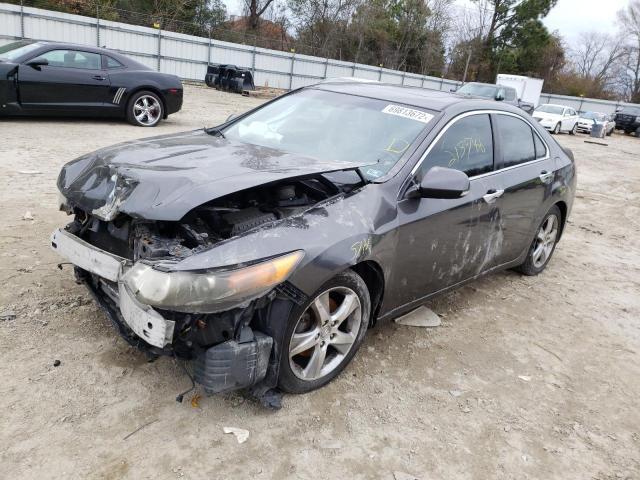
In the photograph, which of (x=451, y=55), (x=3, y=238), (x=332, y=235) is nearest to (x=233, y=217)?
(x=332, y=235)

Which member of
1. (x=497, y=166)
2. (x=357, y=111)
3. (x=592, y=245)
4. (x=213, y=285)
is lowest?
(x=592, y=245)

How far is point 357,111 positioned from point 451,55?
46.6 metres

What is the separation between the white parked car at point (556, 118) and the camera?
23.6 m

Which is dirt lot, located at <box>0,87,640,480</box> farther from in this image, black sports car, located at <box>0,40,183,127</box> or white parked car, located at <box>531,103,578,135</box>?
white parked car, located at <box>531,103,578,135</box>

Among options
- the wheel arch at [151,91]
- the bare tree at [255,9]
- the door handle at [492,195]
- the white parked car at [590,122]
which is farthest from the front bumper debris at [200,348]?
the bare tree at [255,9]

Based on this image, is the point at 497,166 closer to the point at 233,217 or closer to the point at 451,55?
the point at 233,217

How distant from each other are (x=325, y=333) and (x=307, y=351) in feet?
0.47

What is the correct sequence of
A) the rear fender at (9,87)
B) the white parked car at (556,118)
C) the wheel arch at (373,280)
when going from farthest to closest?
the white parked car at (556,118), the rear fender at (9,87), the wheel arch at (373,280)

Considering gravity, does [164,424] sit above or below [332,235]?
below

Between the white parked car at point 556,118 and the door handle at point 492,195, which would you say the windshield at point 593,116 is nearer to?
the white parked car at point 556,118

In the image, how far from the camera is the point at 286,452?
2480 millimetres

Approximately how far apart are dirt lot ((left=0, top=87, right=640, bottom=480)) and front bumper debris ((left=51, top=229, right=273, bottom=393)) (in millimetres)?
312

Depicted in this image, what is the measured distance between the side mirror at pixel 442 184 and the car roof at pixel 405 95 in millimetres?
721

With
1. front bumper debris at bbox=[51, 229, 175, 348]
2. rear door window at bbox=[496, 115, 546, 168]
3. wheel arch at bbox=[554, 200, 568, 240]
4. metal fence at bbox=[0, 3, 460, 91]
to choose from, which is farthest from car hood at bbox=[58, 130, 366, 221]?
metal fence at bbox=[0, 3, 460, 91]
